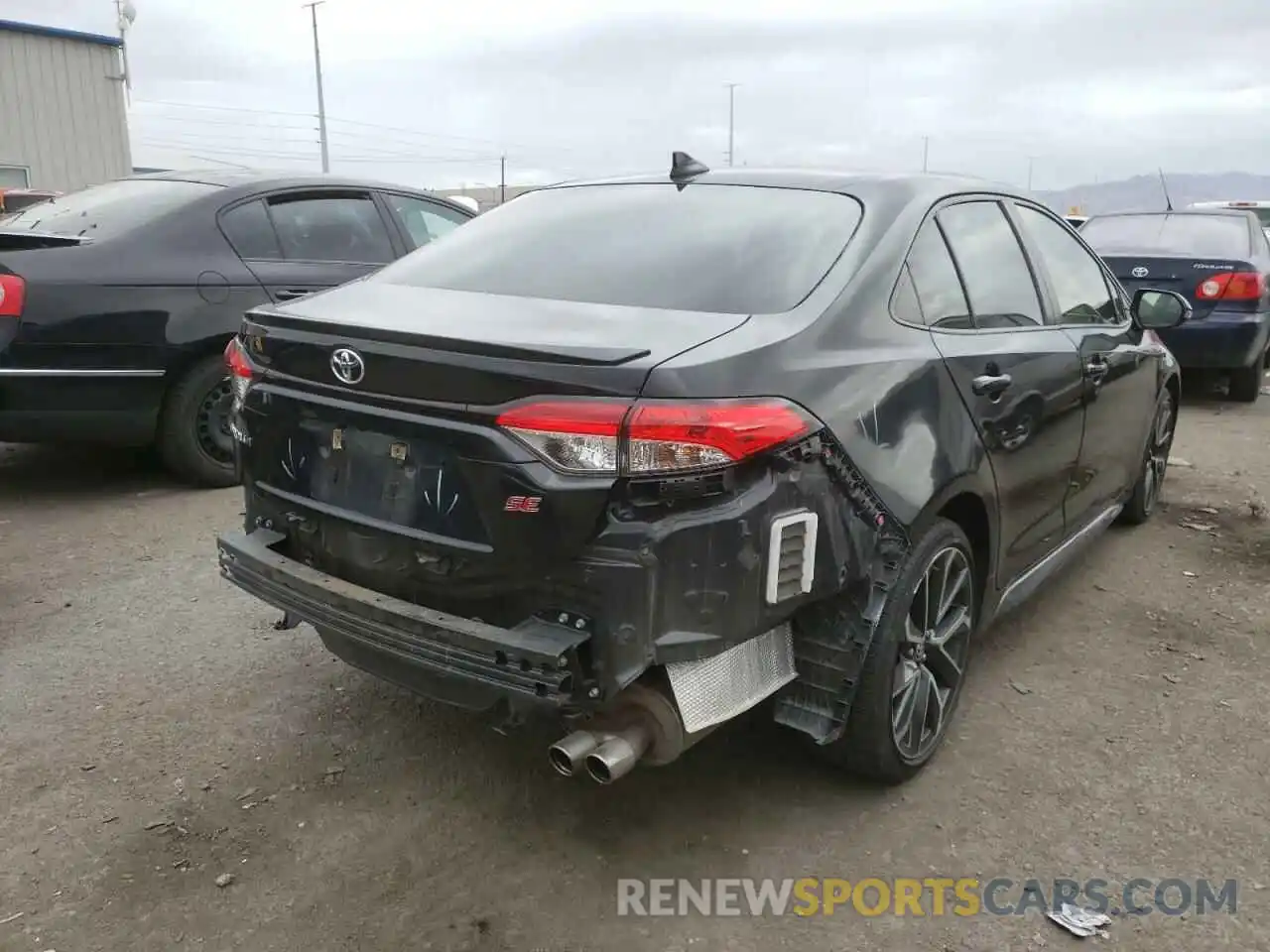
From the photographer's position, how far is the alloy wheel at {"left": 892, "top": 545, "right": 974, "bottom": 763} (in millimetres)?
2838

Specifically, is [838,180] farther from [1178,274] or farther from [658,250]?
[1178,274]

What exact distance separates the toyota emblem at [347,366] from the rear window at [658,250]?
499 mm

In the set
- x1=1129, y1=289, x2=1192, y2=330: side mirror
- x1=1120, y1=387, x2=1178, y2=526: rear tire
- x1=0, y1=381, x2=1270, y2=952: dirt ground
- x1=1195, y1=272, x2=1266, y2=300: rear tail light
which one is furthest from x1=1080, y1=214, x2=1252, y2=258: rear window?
x1=0, y1=381, x2=1270, y2=952: dirt ground

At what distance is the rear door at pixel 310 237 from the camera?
5.46 meters

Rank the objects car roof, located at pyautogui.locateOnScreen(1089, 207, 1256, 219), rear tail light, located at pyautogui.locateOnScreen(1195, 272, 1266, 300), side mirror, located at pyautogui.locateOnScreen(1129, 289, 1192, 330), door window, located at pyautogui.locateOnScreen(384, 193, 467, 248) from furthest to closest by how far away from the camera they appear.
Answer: car roof, located at pyautogui.locateOnScreen(1089, 207, 1256, 219), rear tail light, located at pyautogui.locateOnScreen(1195, 272, 1266, 300), door window, located at pyautogui.locateOnScreen(384, 193, 467, 248), side mirror, located at pyautogui.locateOnScreen(1129, 289, 1192, 330)

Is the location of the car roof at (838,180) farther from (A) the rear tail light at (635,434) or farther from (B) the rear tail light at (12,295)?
(B) the rear tail light at (12,295)

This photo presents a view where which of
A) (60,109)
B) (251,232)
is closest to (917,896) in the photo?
(251,232)

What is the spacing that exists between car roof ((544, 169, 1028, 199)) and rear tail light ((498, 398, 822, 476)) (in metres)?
1.16

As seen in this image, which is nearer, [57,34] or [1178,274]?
[1178,274]

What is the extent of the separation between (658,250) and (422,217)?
3873 mm

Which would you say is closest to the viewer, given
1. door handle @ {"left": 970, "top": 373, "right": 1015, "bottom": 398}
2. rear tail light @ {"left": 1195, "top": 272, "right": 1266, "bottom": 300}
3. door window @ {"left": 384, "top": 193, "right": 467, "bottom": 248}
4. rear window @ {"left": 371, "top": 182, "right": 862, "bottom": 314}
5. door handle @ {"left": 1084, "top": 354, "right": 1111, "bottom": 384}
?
rear window @ {"left": 371, "top": 182, "right": 862, "bottom": 314}

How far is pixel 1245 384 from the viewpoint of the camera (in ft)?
27.9

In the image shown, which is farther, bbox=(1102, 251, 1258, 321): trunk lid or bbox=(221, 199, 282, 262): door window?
bbox=(1102, 251, 1258, 321): trunk lid

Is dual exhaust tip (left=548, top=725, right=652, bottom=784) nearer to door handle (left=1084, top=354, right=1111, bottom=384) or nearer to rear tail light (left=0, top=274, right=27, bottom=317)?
door handle (left=1084, top=354, right=1111, bottom=384)
